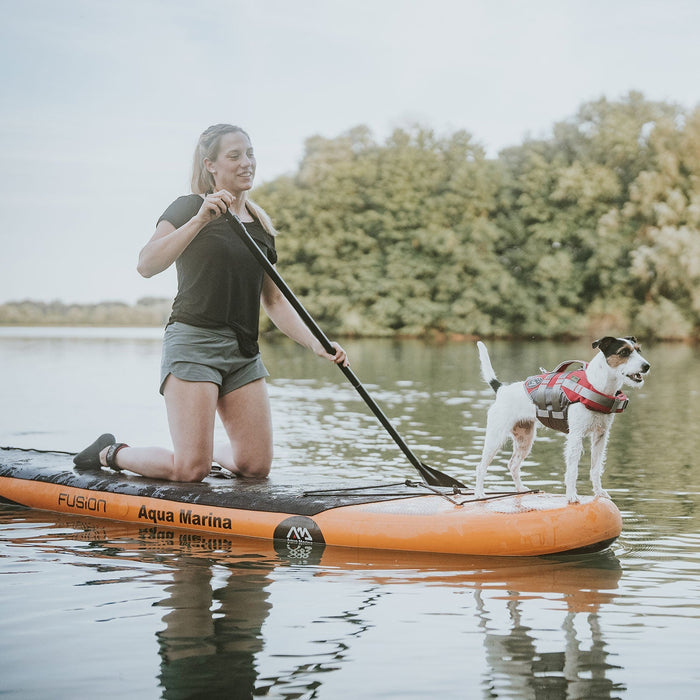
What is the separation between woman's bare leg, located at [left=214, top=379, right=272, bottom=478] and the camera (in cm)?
617

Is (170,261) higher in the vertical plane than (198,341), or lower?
higher

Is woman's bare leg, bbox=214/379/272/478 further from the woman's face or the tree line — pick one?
the tree line

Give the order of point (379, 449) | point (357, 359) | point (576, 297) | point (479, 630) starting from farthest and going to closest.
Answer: point (576, 297)
point (357, 359)
point (379, 449)
point (479, 630)

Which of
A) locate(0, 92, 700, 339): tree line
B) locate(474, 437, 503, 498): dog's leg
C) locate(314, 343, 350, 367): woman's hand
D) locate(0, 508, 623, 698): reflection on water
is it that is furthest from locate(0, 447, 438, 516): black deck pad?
locate(0, 92, 700, 339): tree line

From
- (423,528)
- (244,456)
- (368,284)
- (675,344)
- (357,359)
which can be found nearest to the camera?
(423,528)

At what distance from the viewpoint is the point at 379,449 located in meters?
10.0

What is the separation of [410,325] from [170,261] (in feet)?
138

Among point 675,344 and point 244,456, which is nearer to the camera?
point 244,456

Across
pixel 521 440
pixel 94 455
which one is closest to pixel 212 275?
pixel 94 455

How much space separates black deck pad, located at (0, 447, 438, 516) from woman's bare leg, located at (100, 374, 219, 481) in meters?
0.08

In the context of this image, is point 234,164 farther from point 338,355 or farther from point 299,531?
point 299,531

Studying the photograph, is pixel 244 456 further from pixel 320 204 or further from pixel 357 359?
pixel 320 204

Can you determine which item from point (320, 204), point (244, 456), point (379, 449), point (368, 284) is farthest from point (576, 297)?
point (244, 456)

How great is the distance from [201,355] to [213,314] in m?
0.26
